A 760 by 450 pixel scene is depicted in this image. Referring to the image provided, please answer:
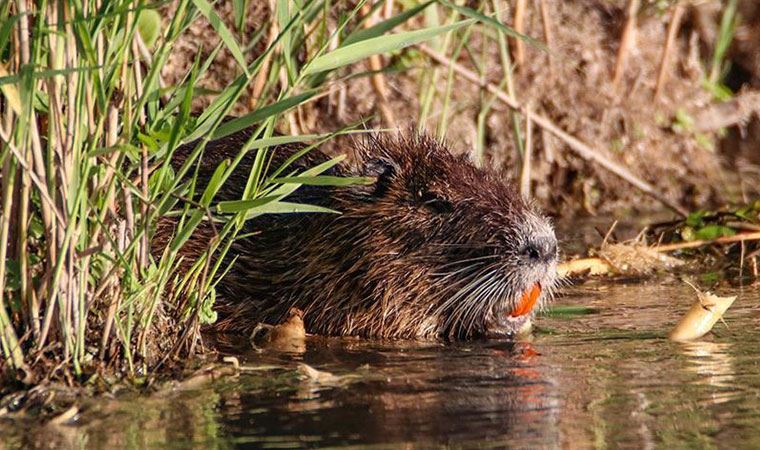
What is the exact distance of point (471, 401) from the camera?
3469 mm

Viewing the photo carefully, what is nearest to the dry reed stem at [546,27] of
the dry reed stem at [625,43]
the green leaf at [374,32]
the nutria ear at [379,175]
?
the dry reed stem at [625,43]

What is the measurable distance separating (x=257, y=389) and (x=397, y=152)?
4.72ft

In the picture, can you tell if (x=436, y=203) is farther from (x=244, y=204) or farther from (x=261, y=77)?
(x=261, y=77)

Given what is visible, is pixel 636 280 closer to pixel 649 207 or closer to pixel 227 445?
pixel 649 207

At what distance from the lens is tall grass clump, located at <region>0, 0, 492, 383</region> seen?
3.38 metres

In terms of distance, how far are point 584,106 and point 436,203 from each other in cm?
308

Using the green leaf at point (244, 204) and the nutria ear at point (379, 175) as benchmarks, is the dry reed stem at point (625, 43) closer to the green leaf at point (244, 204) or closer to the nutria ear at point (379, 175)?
the nutria ear at point (379, 175)

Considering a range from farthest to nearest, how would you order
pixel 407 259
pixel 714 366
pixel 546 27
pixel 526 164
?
pixel 546 27
pixel 526 164
pixel 407 259
pixel 714 366

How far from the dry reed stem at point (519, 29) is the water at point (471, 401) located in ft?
8.98

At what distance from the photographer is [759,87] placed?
897 centimetres

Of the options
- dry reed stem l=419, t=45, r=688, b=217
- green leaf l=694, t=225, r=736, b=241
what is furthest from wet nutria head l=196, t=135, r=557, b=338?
dry reed stem l=419, t=45, r=688, b=217

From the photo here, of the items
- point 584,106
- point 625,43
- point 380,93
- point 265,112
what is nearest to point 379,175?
point 265,112

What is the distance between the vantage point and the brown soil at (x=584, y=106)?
6895 mm

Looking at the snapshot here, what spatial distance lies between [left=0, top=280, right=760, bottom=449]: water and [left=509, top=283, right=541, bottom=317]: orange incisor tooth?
0.13 metres
